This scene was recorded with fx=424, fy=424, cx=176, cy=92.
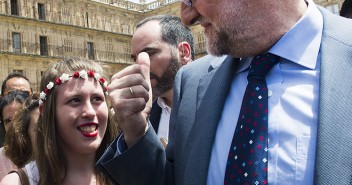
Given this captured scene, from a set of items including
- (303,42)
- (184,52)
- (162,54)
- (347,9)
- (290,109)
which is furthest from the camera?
Answer: (184,52)

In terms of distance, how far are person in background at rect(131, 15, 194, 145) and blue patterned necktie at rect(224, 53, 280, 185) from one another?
184 cm

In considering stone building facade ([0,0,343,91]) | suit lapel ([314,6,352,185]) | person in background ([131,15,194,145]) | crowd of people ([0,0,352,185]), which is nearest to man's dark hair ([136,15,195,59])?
person in background ([131,15,194,145])

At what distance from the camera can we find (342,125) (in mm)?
1470

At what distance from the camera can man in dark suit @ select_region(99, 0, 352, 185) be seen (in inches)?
60.1

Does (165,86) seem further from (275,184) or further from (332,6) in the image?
(332,6)

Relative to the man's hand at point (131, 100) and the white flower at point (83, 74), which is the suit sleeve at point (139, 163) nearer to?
the man's hand at point (131, 100)

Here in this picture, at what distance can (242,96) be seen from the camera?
180 centimetres

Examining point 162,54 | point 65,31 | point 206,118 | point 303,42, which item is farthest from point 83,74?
point 65,31

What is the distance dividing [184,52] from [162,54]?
0.81ft

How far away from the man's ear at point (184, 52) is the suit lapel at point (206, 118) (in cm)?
181

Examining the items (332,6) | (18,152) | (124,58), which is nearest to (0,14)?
(124,58)

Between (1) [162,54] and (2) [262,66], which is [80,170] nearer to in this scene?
(1) [162,54]

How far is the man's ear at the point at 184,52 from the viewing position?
12.5ft

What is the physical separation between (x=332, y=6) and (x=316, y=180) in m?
29.8
